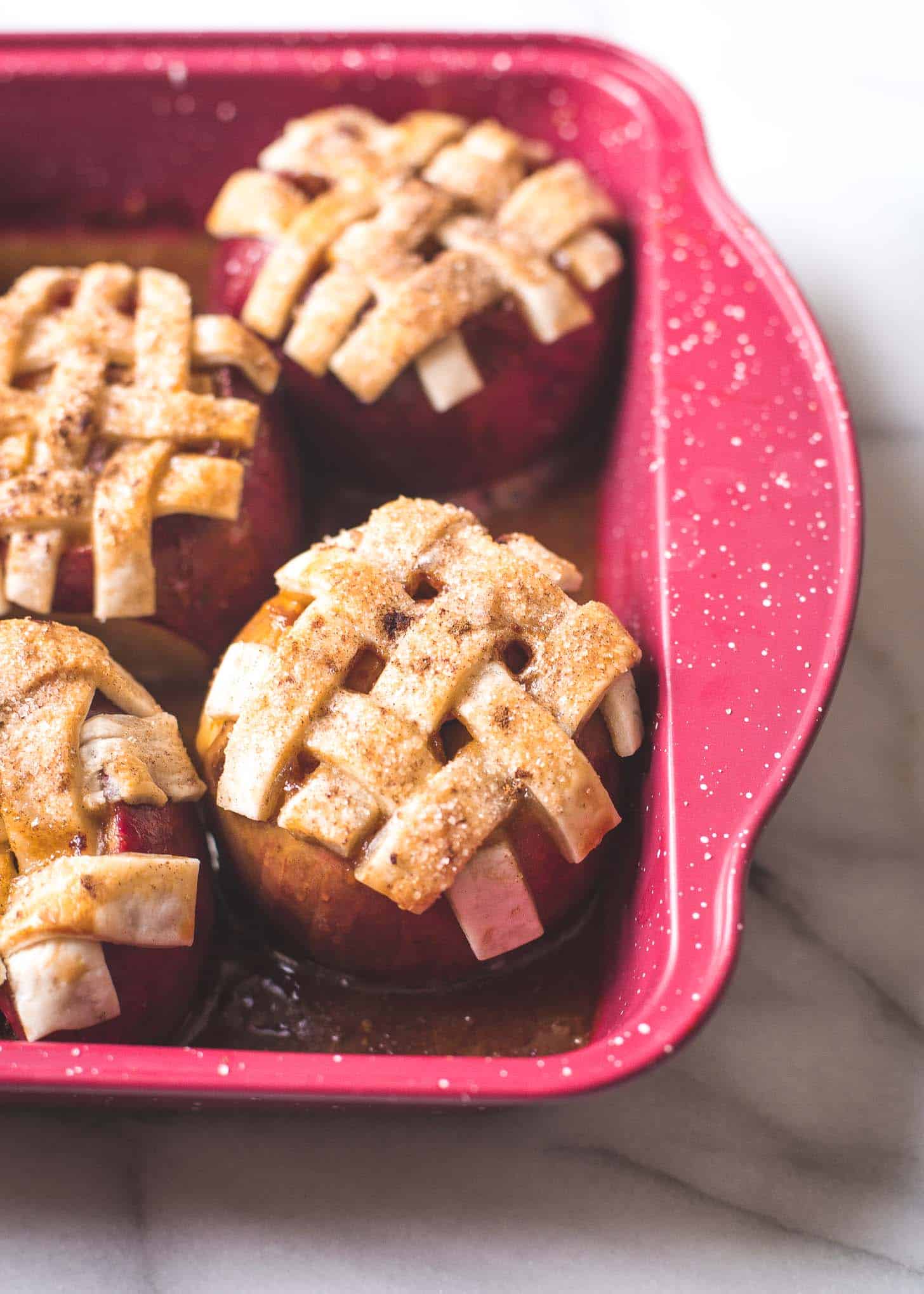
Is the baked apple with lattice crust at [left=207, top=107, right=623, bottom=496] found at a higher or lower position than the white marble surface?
higher

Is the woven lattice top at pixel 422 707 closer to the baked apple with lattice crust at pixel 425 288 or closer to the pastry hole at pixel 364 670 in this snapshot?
the pastry hole at pixel 364 670

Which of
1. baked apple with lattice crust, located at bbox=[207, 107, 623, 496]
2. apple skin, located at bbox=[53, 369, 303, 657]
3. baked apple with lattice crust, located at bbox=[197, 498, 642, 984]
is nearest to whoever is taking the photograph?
baked apple with lattice crust, located at bbox=[197, 498, 642, 984]

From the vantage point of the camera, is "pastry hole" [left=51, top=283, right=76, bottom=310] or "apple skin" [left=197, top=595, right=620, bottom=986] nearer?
"apple skin" [left=197, top=595, right=620, bottom=986]

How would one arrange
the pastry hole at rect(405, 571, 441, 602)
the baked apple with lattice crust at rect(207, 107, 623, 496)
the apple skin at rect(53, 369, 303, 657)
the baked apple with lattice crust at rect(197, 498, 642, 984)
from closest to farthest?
the baked apple with lattice crust at rect(197, 498, 642, 984), the pastry hole at rect(405, 571, 441, 602), the apple skin at rect(53, 369, 303, 657), the baked apple with lattice crust at rect(207, 107, 623, 496)

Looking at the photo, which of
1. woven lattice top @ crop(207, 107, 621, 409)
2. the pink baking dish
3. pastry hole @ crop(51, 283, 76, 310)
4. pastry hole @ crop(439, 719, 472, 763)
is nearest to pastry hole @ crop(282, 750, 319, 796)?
pastry hole @ crop(439, 719, 472, 763)

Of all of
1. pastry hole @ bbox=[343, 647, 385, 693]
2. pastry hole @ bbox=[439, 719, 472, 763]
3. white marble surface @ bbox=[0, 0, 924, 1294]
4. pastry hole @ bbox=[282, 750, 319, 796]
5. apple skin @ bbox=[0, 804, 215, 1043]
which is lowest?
white marble surface @ bbox=[0, 0, 924, 1294]

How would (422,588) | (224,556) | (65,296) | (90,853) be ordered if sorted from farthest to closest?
(65,296) < (224,556) < (422,588) < (90,853)

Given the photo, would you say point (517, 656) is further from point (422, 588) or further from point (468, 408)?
point (468, 408)

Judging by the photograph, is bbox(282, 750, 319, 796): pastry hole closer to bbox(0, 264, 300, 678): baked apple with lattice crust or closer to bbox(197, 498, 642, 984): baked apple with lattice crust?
bbox(197, 498, 642, 984): baked apple with lattice crust

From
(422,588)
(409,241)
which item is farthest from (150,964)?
(409,241)
